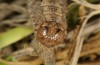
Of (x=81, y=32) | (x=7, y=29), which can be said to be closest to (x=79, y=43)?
(x=81, y=32)

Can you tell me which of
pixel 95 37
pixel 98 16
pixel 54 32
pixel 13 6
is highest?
pixel 13 6

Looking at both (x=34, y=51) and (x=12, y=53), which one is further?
(x=12, y=53)

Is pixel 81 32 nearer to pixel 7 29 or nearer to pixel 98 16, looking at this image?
pixel 98 16

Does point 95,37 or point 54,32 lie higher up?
point 95,37

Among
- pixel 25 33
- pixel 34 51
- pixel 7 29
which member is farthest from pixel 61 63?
Answer: pixel 7 29

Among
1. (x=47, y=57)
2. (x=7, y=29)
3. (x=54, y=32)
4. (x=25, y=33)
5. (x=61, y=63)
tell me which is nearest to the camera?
(x=54, y=32)

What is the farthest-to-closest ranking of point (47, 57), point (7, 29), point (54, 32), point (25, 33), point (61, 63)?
point (7, 29)
point (25, 33)
point (61, 63)
point (47, 57)
point (54, 32)

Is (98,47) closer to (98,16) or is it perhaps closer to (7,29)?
(98,16)
